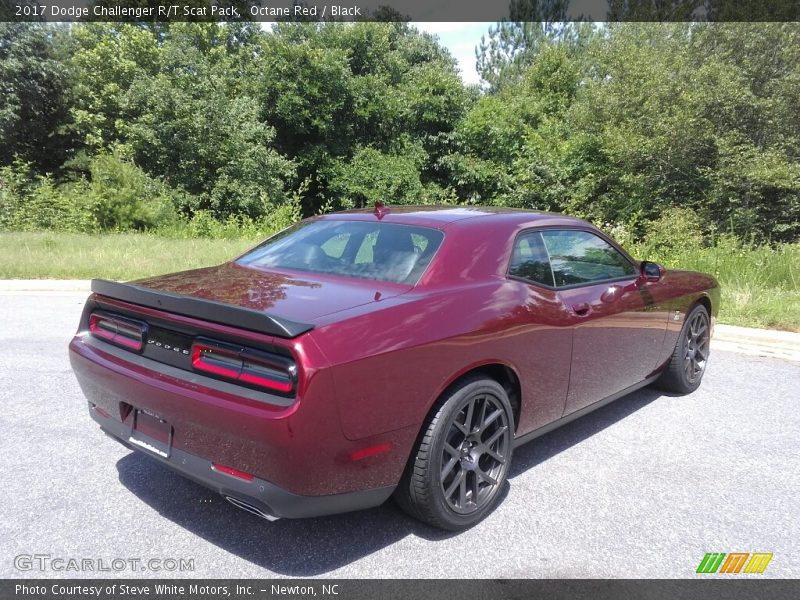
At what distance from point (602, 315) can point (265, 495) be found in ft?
7.72

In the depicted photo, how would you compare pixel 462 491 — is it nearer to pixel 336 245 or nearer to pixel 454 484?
pixel 454 484

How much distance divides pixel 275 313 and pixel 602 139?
73.1 feet

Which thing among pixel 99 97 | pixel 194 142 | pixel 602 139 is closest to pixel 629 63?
pixel 602 139

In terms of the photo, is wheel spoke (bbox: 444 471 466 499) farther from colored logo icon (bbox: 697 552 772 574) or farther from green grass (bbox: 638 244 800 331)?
green grass (bbox: 638 244 800 331)

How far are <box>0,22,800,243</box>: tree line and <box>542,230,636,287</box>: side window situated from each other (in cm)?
1407

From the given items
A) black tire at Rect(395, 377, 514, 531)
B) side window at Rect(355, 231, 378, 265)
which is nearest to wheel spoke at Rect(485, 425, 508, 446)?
black tire at Rect(395, 377, 514, 531)

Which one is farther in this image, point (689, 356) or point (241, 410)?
point (689, 356)

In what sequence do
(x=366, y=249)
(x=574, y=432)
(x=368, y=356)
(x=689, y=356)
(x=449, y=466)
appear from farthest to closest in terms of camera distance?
(x=689, y=356) → (x=574, y=432) → (x=366, y=249) → (x=449, y=466) → (x=368, y=356)

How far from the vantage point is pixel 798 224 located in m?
17.7

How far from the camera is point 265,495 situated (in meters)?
2.30

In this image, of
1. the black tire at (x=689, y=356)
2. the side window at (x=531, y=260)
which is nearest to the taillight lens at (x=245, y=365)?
the side window at (x=531, y=260)

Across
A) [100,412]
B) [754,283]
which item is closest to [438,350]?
[100,412]

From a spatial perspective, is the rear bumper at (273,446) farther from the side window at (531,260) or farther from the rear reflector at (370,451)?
the side window at (531,260)

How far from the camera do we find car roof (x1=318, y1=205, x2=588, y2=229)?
3459mm
